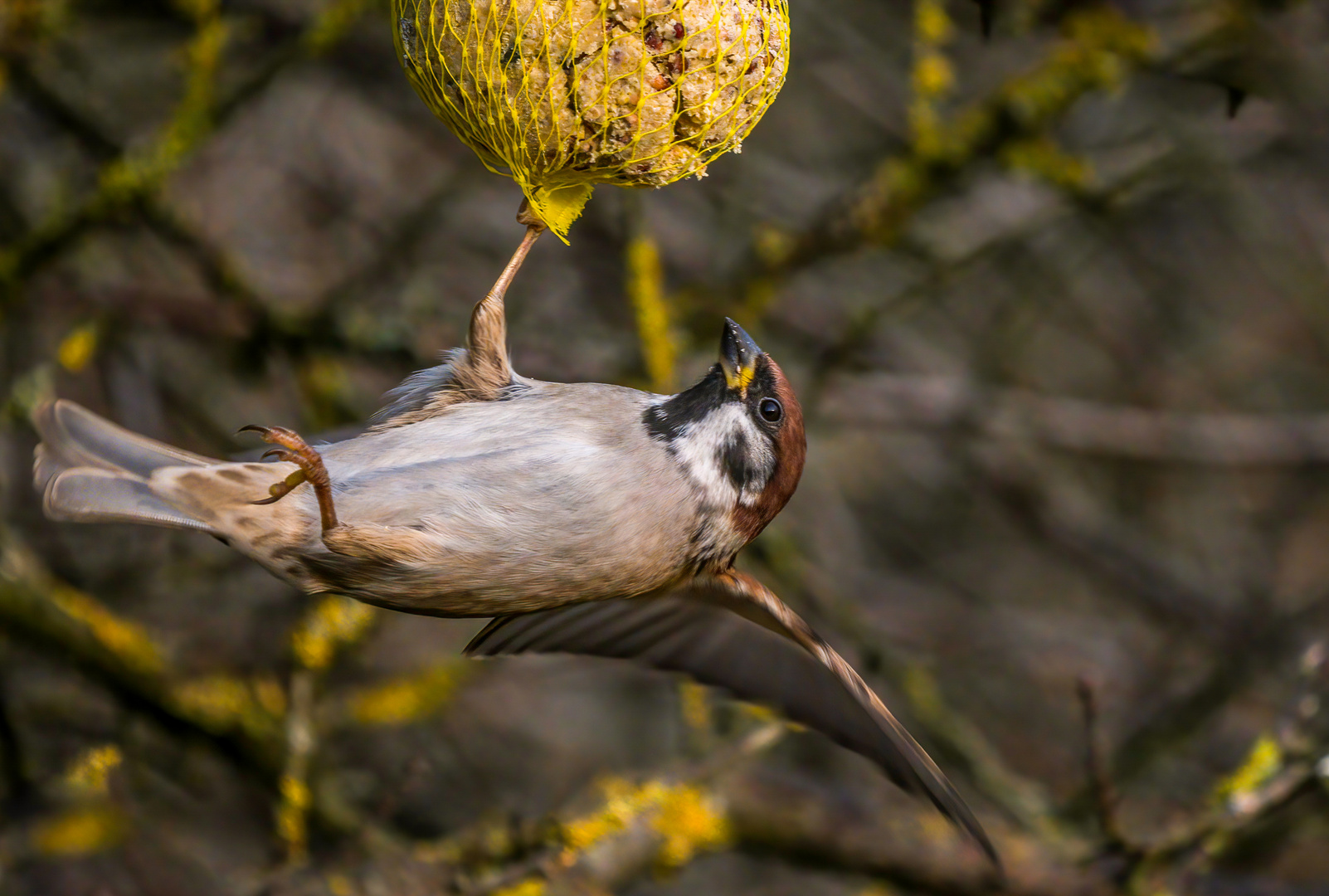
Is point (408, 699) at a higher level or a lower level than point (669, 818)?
higher

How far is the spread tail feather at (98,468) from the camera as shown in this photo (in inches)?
79.3

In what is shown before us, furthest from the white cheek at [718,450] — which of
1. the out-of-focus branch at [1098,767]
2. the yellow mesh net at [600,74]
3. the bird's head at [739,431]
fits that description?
the out-of-focus branch at [1098,767]

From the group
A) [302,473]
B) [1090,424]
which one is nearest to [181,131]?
[302,473]

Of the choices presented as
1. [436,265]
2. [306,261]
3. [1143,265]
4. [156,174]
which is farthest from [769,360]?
[1143,265]

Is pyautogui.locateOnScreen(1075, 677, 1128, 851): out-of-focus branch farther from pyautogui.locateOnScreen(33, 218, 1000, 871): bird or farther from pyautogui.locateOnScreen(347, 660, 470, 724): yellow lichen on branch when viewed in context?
pyautogui.locateOnScreen(347, 660, 470, 724): yellow lichen on branch

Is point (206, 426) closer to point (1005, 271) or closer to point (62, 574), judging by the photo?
point (62, 574)

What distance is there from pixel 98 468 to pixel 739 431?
1134 mm

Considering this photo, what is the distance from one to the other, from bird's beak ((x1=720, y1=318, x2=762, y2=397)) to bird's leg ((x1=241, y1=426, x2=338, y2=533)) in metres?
0.73

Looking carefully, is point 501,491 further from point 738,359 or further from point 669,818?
point 669,818

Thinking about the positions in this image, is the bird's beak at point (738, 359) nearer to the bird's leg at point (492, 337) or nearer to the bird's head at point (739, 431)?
the bird's head at point (739, 431)

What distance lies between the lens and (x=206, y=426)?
3.38m

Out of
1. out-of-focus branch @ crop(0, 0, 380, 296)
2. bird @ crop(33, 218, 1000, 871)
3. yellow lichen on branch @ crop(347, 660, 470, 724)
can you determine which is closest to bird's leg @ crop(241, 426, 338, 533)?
bird @ crop(33, 218, 1000, 871)

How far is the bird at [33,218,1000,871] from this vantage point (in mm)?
1973

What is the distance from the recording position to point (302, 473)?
193 centimetres
